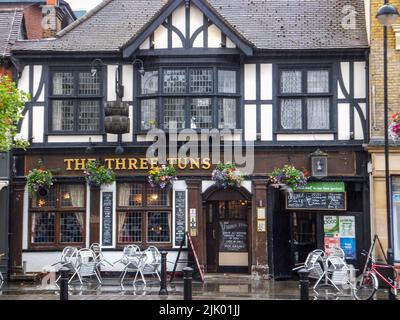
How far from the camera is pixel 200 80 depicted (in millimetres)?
18938

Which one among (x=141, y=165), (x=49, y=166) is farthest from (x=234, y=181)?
(x=49, y=166)

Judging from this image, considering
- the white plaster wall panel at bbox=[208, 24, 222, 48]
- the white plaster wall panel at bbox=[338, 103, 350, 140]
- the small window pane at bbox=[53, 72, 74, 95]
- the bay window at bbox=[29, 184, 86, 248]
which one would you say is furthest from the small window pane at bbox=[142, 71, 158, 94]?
the white plaster wall panel at bbox=[338, 103, 350, 140]

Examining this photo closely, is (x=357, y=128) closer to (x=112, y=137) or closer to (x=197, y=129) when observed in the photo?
(x=197, y=129)

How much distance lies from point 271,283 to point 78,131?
23.0 ft

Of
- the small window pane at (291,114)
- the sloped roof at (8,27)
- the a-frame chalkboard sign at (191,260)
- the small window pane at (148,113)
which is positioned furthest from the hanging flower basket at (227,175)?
the sloped roof at (8,27)

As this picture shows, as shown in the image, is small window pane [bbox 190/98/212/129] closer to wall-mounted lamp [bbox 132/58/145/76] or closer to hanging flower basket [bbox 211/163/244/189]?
hanging flower basket [bbox 211/163/244/189]

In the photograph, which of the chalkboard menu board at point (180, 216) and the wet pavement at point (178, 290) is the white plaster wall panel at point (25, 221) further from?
the chalkboard menu board at point (180, 216)

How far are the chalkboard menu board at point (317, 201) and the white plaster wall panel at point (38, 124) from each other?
7402mm

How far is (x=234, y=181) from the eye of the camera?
59.9 feet

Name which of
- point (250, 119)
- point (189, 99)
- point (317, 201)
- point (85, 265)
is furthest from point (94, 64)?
point (317, 201)

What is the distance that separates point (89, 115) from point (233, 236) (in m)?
5.51

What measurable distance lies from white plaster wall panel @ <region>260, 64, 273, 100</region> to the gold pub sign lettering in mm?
2511

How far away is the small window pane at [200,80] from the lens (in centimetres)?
1889

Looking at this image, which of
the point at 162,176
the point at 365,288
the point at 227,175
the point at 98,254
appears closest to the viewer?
the point at 365,288
